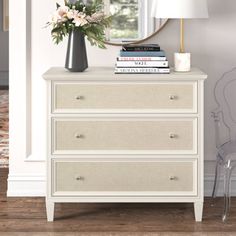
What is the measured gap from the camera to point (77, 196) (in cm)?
395

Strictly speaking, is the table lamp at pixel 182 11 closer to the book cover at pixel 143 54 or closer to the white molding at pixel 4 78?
the book cover at pixel 143 54

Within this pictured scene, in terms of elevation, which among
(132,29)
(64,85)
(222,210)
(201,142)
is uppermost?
(132,29)

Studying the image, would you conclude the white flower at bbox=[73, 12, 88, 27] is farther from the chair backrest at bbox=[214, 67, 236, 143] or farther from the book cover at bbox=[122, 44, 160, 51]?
the chair backrest at bbox=[214, 67, 236, 143]

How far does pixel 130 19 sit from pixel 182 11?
1.47ft

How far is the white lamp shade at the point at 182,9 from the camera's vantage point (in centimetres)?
396

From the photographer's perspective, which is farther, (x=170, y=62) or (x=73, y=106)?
(x=170, y=62)

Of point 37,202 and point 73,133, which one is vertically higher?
point 73,133

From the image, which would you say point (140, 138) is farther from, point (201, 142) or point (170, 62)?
point (170, 62)

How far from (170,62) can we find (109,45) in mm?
388

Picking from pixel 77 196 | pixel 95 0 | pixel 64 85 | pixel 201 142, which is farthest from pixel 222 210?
pixel 95 0

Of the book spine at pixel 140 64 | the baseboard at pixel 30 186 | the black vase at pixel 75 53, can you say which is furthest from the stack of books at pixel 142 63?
the baseboard at pixel 30 186

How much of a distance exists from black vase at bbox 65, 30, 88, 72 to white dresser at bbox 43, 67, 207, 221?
0.23ft

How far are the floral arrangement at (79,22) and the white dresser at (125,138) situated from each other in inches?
9.2

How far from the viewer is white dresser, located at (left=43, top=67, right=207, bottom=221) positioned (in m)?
3.88
